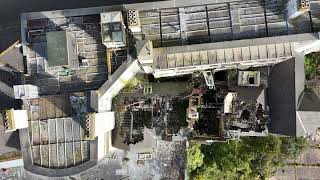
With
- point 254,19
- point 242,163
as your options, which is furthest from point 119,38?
point 242,163

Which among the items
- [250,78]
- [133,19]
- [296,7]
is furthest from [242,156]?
[133,19]

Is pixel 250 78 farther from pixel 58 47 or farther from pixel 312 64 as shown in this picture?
pixel 58 47

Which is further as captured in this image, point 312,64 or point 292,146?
point 292,146

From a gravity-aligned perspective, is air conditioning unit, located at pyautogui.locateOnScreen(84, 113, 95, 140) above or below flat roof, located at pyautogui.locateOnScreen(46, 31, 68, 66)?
below

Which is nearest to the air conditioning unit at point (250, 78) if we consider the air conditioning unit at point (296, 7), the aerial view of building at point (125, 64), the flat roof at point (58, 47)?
the aerial view of building at point (125, 64)

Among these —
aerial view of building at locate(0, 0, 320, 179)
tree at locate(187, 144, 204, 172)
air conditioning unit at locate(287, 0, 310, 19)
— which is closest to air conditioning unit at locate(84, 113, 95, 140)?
aerial view of building at locate(0, 0, 320, 179)

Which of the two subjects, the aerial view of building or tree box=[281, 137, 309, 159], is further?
tree box=[281, 137, 309, 159]

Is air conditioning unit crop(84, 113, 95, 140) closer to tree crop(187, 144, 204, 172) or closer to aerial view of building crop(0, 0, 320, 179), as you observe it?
aerial view of building crop(0, 0, 320, 179)
